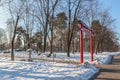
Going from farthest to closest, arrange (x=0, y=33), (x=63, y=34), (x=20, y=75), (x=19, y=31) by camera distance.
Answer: (x=0, y=33)
(x=19, y=31)
(x=63, y=34)
(x=20, y=75)

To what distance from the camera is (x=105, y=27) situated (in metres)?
59.8

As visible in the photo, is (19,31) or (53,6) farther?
(19,31)

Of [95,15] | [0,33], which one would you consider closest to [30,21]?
[95,15]

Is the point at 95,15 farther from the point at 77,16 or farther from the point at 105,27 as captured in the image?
the point at 77,16

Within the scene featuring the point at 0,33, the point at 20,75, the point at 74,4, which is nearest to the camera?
the point at 20,75

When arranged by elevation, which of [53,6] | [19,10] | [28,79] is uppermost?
[53,6]

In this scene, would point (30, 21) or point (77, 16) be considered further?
point (30, 21)

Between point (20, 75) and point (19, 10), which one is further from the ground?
point (19, 10)

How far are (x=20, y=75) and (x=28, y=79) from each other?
1116mm

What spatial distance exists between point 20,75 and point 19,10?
13.7m

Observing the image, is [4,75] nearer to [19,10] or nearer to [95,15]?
[19,10]

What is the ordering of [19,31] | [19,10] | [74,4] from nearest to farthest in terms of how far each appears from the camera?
[19,10] → [74,4] → [19,31]

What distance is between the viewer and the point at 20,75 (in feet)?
44.4

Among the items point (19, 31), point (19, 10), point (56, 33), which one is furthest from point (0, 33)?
point (19, 10)
